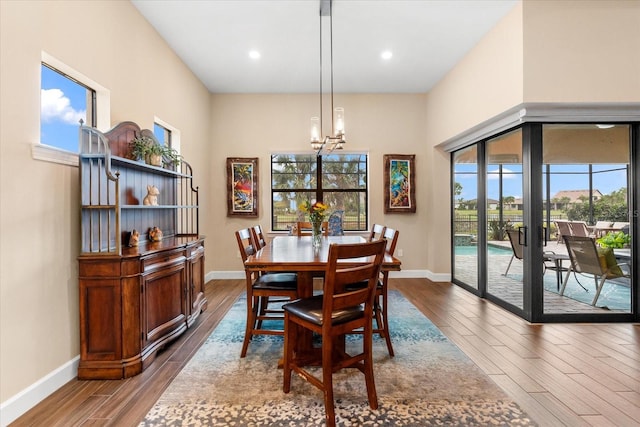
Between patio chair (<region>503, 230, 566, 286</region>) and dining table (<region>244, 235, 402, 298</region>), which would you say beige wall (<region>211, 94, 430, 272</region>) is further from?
dining table (<region>244, 235, 402, 298</region>)

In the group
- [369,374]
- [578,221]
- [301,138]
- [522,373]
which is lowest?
[522,373]

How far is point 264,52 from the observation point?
4102 mm

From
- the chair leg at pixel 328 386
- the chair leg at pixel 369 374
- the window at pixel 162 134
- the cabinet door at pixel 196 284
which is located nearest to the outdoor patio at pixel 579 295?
the chair leg at pixel 369 374

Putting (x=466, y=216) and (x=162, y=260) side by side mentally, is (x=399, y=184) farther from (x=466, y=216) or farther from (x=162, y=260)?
(x=162, y=260)

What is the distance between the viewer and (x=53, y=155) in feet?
7.02

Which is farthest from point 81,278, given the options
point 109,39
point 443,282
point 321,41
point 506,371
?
point 443,282

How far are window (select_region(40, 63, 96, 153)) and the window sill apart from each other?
0.33 ft

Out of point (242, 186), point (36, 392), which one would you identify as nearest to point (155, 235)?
point (36, 392)

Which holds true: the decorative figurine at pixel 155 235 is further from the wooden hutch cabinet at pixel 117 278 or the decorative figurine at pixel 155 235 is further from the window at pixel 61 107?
the window at pixel 61 107

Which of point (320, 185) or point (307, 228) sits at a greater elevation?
point (320, 185)

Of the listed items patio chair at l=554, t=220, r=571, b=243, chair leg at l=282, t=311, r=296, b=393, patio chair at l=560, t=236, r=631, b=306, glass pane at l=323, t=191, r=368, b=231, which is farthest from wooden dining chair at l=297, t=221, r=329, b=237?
patio chair at l=560, t=236, r=631, b=306

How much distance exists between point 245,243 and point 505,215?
121 inches

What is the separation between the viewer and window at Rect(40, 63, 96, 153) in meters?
2.26

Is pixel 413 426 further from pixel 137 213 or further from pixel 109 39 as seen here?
pixel 109 39
